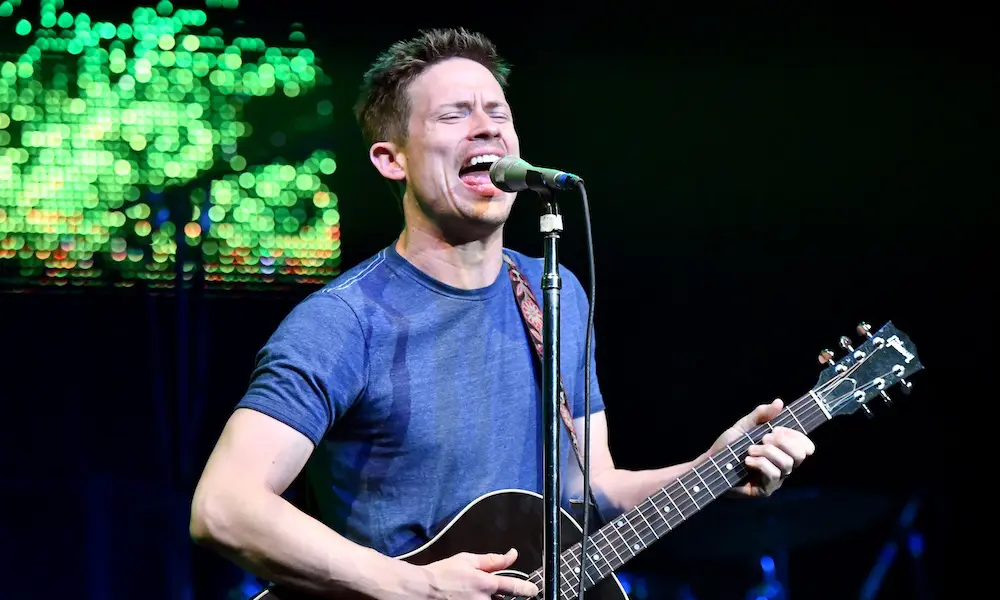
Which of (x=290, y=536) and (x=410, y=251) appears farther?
(x=410, y=251)

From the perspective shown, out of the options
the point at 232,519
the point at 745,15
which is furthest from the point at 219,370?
the point at 745,15

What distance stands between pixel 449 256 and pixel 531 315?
26 centimetres

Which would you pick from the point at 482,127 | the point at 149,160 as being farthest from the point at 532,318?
the point at 149,160

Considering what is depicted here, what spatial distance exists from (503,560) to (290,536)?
0.47 metres

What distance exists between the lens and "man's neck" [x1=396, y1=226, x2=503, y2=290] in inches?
102

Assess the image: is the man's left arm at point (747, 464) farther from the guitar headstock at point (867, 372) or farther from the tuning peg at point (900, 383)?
the tuning peg at point (900, 383)

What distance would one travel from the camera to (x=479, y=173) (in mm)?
2588

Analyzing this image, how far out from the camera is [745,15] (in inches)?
165

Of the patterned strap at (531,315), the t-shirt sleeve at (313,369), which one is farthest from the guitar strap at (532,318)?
the t-shirt sleeve at (313,369)

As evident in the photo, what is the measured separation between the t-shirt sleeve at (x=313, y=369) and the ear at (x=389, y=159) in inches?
17.5

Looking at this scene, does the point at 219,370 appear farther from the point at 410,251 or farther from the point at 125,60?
the point at 410,251

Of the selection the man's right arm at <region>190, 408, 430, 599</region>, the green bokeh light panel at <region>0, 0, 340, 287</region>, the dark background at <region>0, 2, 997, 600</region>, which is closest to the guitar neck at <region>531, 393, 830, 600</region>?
the man's right arm at <region>190, 408, 430, 599</region>

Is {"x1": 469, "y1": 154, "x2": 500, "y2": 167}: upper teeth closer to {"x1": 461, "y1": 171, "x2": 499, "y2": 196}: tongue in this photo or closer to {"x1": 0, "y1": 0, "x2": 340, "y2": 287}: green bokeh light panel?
{"x1": 461, "y1": 171, "x2": 499, "y2": 196}: tongue

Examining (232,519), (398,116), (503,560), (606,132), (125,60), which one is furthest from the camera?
(606,132)
